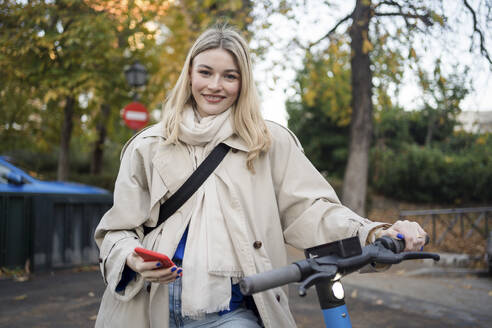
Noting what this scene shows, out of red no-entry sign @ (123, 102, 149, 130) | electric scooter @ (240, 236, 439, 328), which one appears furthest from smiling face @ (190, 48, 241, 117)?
red no-entry sign @ (123, 102, 149, 130)

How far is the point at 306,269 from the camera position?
1.38 m

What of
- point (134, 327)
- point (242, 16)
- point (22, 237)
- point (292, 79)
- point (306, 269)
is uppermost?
point (242, 16)

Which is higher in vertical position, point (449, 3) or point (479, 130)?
point (449, 3)

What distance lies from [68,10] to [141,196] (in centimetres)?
830

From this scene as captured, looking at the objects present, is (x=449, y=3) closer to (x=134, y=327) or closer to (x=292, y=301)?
(x=292, y=301)

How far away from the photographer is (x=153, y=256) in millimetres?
1564

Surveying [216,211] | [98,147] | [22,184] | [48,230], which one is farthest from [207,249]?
[98,147]

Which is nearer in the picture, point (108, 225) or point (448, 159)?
point (108, 225)

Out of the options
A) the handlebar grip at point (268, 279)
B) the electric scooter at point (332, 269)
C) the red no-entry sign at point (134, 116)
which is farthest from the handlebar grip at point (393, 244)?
the red no-entry sign at point (134, 116)

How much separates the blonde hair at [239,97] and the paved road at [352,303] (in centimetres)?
314

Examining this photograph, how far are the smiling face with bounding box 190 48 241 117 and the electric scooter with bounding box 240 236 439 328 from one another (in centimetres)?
90

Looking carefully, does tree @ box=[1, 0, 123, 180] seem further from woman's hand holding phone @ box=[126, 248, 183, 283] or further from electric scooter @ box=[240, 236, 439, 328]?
electric scooter @ box=[240, 236, 439, 328]

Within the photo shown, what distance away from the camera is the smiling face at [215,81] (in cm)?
213

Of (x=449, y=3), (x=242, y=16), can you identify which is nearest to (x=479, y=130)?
(x=449, y=3)
